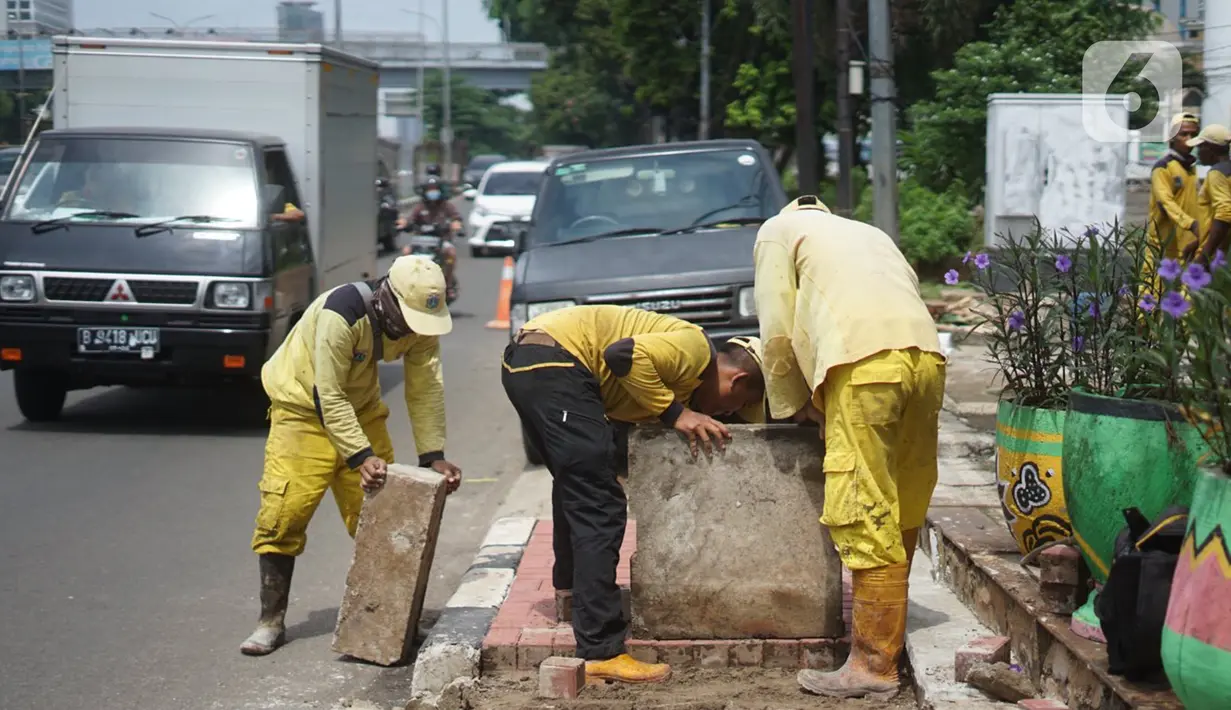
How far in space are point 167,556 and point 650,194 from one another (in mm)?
4362

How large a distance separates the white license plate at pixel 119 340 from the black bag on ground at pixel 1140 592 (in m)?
7.93

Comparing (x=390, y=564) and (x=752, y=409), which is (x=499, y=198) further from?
(x=752, y=409)

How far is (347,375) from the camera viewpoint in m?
5.90

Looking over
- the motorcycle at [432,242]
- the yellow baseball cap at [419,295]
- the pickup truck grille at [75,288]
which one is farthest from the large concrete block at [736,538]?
the motorcycle at [432,242]

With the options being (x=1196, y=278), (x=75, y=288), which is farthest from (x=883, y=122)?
(x=1196, y=278)

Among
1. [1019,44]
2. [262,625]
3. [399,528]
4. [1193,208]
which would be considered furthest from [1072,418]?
[1019,44]

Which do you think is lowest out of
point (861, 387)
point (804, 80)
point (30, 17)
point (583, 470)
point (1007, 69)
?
point (583, 470)

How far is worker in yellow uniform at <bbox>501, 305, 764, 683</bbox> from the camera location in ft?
16.8

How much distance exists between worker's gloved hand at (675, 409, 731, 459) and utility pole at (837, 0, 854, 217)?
1159cm

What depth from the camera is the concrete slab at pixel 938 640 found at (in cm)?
449

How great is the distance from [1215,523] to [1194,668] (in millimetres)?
327

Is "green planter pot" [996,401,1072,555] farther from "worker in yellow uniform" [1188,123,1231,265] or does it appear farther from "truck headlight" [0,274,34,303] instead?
"truck headlight" [0,274,34,303]

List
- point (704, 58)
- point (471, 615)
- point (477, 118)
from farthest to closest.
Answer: point (477, 118) < point (704, 58) < point (471, 615)

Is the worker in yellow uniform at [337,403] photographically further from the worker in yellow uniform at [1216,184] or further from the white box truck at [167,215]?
the worker in yellow uniform at [1216,184]
